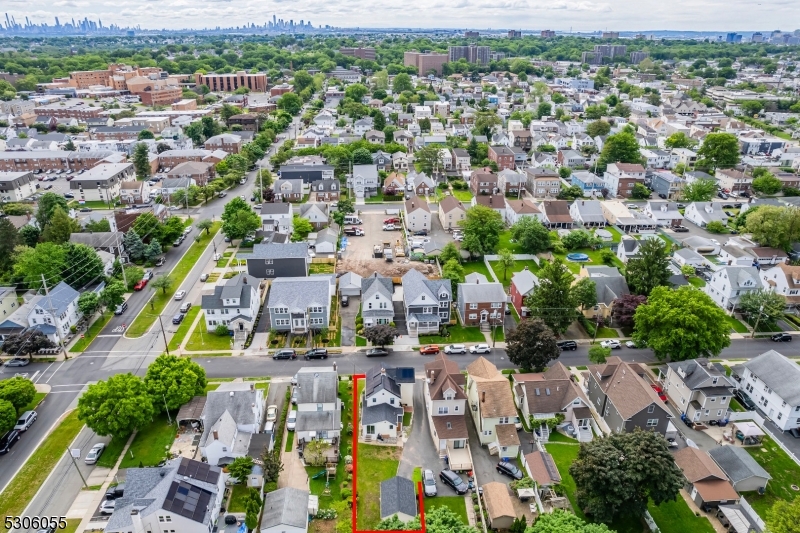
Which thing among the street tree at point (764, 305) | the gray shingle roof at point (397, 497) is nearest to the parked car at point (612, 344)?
the street tree at point (764, 305)

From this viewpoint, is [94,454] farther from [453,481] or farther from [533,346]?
[533,346]

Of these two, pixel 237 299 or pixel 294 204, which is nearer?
pixel 237 299

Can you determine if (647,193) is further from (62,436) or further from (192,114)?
(192,114)

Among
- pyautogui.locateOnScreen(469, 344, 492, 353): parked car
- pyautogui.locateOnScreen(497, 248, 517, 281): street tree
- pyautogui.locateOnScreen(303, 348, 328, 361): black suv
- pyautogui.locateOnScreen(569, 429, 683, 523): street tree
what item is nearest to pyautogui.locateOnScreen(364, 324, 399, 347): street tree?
pyautogui.locateOnScreen(303, 348, 328, 361): black suv

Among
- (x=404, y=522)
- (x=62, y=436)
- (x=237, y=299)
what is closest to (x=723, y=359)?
(x=404, y=522)

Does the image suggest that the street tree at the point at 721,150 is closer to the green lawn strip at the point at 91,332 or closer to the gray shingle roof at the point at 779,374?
the gray shingle roof at the point at 779,374

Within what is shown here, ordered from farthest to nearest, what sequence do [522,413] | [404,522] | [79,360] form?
[79,360], [522,413], [404,522]

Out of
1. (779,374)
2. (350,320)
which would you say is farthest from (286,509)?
(779,374)
